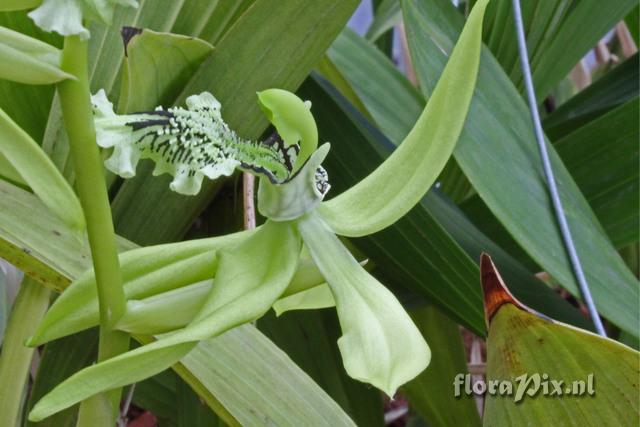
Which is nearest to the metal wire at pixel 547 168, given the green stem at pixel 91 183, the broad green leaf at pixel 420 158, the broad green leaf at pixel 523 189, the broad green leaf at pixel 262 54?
the broad green leaf at pixel 523 189

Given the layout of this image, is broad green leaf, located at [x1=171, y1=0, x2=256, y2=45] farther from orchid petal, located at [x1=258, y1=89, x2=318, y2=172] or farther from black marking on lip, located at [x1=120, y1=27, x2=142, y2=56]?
orchid petal, located at [x1=258, y1=89, x2=318, y2=172]

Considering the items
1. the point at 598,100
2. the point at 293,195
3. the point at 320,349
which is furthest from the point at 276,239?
the point at 598,100

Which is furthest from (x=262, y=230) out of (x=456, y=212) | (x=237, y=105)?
(x=456, y=212)

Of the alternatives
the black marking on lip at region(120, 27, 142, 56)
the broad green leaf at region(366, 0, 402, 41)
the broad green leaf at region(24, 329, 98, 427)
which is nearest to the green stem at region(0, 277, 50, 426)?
the broad green leaf at region(24, 329, 98, 427)

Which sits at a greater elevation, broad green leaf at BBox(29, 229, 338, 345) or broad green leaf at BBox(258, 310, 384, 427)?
broad green leaf at BBox(29, 229, 338, 345)

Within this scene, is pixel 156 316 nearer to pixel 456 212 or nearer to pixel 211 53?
pixel 211 53

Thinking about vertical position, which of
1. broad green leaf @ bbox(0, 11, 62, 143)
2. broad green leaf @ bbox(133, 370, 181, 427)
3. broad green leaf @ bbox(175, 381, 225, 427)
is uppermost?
broad green leaf @ bbox(0, 11, 62, 143)
